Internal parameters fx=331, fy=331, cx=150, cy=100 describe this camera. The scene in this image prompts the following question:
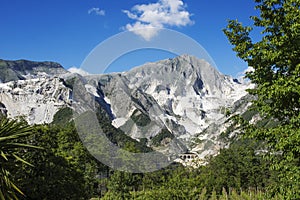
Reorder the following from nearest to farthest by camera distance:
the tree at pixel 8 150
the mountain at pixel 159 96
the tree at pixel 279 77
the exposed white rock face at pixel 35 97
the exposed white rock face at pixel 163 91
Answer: the tree at pixel 279 77 < the tree at pixel 8 150 < the mountain at pixel 159 96 < the exposed white rock face at pixel 163 91 < the exposed white rock face at pixel 35 97

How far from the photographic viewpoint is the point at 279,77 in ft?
26.7

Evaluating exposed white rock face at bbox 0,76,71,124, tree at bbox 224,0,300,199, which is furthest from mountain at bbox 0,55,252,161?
exposed white rock face at bbox 0,76,71,124

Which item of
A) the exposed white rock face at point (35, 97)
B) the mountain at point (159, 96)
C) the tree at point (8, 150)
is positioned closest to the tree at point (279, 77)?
the mountain at point (159, 96)

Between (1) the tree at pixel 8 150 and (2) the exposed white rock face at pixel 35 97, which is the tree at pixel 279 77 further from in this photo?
(2) the exposed white rock face at pixel 35 97

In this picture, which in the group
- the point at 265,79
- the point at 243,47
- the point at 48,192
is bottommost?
the point at 48,192

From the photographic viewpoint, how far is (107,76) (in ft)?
50.1

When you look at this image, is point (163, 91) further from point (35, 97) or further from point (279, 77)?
point (35, 97)

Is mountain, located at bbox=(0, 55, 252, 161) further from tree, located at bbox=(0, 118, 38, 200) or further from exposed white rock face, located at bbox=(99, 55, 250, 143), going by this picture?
tree, located at bbox=(0, 118, 38, 200)

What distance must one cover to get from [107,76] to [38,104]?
168 metres

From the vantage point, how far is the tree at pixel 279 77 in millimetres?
7727

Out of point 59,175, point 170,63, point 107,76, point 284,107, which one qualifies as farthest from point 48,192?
point 284,107

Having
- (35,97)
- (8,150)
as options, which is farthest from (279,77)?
(35,97)

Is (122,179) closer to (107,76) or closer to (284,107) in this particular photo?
(107,76)

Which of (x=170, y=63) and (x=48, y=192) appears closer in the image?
(x=170, y=63)
